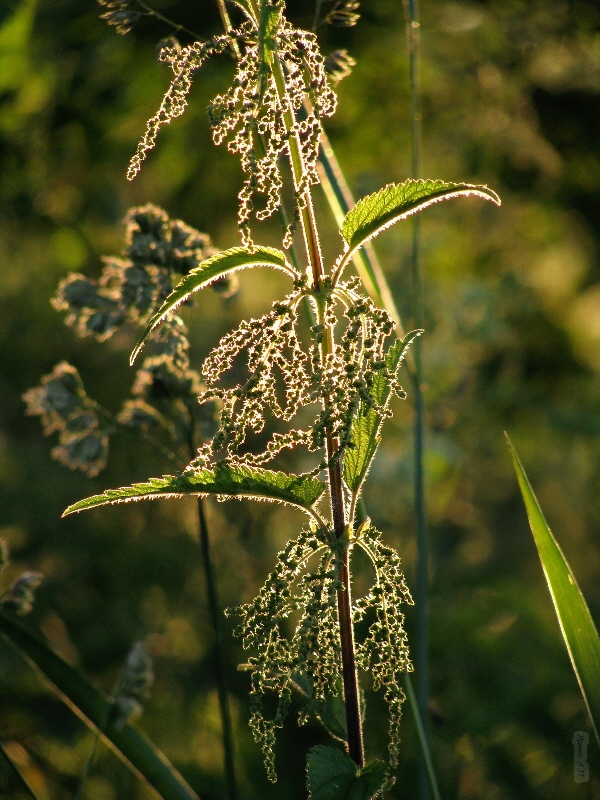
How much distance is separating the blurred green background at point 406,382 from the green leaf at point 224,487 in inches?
36.2

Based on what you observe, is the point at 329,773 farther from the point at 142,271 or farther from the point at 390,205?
the point at 142,271

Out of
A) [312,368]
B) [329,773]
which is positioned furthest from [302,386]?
[329,773]

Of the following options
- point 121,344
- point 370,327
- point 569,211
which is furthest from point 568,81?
point 370,327

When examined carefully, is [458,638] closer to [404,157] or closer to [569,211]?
[569,211]

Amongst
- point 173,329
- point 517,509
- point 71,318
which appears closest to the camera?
point 173,329

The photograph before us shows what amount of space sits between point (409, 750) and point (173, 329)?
1.21m

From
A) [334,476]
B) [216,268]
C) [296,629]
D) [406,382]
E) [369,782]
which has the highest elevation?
[406,382]

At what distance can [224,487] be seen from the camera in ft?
1.83

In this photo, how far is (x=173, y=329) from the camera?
88cm

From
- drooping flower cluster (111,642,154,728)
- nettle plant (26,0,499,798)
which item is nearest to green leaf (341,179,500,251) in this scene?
nettle plant (26,0,499,798)

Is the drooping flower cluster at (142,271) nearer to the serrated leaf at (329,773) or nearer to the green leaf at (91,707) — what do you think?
the green leaf at (91,707)

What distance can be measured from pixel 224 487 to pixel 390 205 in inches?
8.6

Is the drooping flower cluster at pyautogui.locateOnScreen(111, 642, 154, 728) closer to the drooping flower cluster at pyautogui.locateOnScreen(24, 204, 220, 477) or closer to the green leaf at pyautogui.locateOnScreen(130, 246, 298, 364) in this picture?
the drooping flower cluster at pyautogui.locateOnScreen(24, 204, 220, 477)

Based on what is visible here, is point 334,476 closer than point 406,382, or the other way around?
point 334,476
